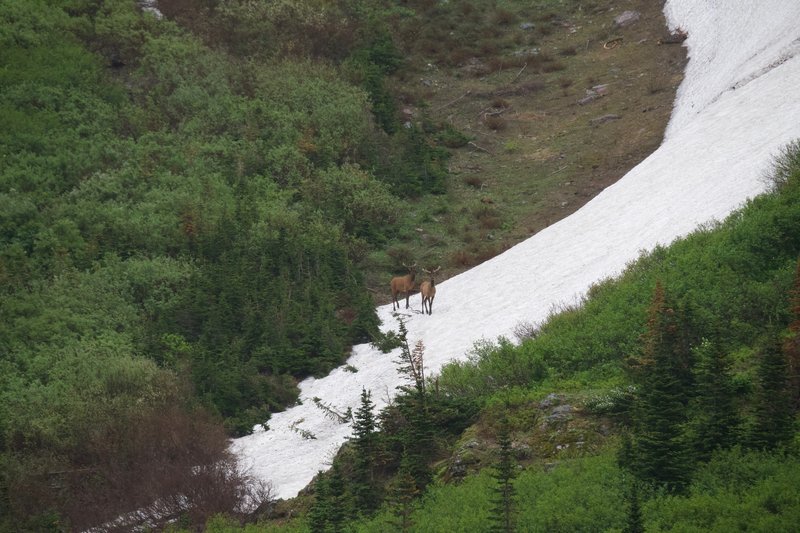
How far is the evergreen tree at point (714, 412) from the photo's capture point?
43.0 feet

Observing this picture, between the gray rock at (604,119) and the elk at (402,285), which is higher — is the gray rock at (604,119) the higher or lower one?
the higher one

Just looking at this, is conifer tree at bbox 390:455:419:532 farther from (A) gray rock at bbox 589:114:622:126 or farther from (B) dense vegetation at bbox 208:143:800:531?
(A) gray rock at bbox 589:114:622:126

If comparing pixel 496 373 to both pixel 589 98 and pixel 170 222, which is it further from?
pixel 589 98

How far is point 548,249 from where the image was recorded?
26.0m

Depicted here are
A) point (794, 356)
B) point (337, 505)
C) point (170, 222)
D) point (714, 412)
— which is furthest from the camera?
point (170, 222)

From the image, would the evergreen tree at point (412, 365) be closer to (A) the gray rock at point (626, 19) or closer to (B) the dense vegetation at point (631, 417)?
(B) the dense vegetation at point (631, 417)

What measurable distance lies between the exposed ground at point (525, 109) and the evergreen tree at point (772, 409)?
15435 mm

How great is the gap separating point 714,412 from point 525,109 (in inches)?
1069

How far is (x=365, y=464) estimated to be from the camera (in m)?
16.1

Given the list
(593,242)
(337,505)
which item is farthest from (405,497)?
(593,242)

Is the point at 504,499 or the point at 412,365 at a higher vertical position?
the point at 412,365

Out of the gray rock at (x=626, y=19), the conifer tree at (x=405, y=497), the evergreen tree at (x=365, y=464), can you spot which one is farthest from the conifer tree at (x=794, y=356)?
the gray rock at (x=626, y=19)

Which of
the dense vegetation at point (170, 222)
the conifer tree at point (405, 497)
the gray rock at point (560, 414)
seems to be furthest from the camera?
the dense vegetation at point (170, 222)

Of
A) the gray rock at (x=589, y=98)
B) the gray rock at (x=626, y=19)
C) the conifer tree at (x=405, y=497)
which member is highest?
the gray rock at (x=626, y=19)
